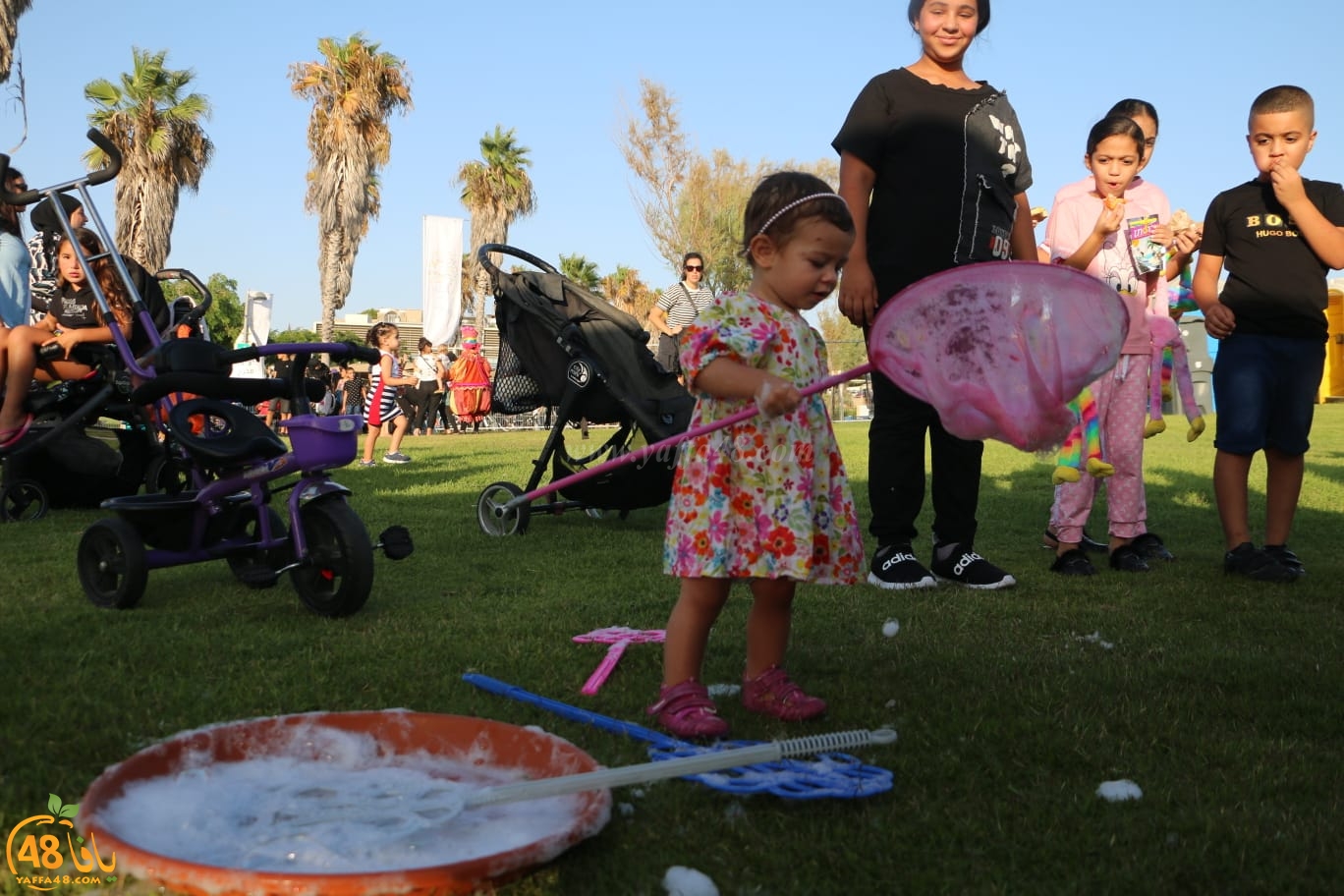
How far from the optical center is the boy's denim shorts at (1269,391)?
4.62m

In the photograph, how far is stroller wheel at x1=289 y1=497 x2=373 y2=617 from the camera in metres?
3.60

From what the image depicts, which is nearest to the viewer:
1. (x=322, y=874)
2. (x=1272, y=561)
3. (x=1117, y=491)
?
(x=322, y=874)

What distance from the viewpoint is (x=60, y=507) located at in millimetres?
6824

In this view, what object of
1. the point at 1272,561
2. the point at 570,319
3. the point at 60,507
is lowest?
the point at 60,507

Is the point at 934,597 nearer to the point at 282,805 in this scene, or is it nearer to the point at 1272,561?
the point at 1272,561

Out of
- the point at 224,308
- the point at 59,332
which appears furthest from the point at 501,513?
the point at 224,308

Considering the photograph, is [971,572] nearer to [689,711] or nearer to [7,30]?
[689,711]

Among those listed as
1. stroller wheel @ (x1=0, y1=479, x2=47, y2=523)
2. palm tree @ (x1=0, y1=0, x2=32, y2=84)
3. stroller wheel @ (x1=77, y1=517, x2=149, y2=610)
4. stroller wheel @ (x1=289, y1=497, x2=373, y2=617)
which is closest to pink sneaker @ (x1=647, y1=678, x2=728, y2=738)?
stroller wheel @ (x1=289, y1=497, x2=373, y2=617)

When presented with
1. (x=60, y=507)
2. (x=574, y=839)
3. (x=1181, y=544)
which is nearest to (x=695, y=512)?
(x=574, y=839)

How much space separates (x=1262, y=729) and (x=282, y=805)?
199 cm

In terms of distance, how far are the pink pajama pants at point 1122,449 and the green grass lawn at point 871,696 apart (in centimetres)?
26

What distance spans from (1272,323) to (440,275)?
22840 millimetres

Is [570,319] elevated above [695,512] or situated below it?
above

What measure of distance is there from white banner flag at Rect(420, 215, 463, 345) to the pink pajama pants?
22138 mm
